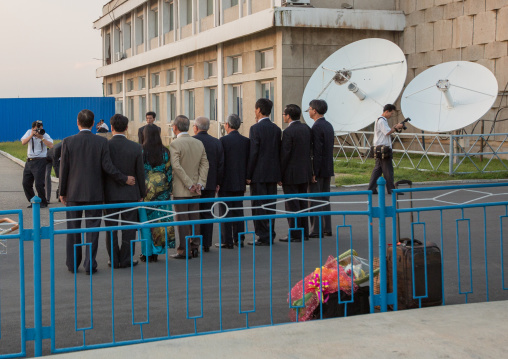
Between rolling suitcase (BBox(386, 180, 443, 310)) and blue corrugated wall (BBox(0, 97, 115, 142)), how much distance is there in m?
53.0

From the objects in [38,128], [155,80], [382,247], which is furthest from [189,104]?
[382,247]

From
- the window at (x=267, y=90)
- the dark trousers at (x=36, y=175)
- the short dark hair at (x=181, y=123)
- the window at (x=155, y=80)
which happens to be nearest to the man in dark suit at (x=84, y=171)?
the short dark hair at (x=181, y=123)

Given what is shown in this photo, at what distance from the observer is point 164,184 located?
9.86 metres

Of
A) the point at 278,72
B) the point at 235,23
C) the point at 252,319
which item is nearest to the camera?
the point at 252,319

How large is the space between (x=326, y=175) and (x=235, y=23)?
61.5 ft

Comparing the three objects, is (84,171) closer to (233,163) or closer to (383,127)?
(233,163)

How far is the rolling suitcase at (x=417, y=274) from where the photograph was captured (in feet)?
22.0

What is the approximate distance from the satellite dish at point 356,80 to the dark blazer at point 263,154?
11194 mm

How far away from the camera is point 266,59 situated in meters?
28.3

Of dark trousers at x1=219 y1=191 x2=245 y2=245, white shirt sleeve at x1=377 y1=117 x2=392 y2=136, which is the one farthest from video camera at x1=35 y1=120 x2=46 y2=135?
white shirt sleeve at x1=377 y1=117 x2=392 y2=136

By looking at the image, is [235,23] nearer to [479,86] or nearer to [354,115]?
[354,115]

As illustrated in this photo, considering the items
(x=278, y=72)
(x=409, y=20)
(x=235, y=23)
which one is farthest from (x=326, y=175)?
(x=235, y=23)

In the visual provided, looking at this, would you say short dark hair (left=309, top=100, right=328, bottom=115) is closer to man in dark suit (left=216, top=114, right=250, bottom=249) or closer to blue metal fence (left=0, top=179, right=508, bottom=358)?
man in dark suit (left=216, top=114, right=250, bottom=249)

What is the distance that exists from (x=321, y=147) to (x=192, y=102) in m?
26.1
